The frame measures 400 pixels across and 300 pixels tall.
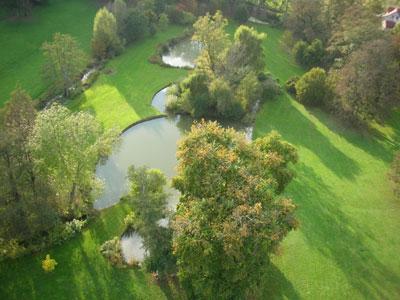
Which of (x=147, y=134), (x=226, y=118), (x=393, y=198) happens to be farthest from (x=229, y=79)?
(x=393, y=198)

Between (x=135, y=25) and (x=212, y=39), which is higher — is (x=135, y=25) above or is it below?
below

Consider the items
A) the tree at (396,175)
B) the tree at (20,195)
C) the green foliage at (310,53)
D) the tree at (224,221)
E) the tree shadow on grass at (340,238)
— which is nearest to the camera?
the tree at (224,221)

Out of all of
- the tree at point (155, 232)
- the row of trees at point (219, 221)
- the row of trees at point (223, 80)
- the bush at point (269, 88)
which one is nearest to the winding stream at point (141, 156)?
the row of trees at point (223, 80)

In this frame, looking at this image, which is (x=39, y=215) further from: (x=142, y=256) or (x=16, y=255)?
(x=142, y=256)

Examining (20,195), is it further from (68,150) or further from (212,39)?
(212,39)

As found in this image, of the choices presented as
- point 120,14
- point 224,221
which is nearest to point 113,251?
point 224,221

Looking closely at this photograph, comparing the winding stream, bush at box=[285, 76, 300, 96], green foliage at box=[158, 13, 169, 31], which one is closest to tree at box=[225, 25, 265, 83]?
bush at box=[285, 76, 300, 96]

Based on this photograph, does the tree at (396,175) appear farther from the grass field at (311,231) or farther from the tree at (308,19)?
the tree at (308,19)
